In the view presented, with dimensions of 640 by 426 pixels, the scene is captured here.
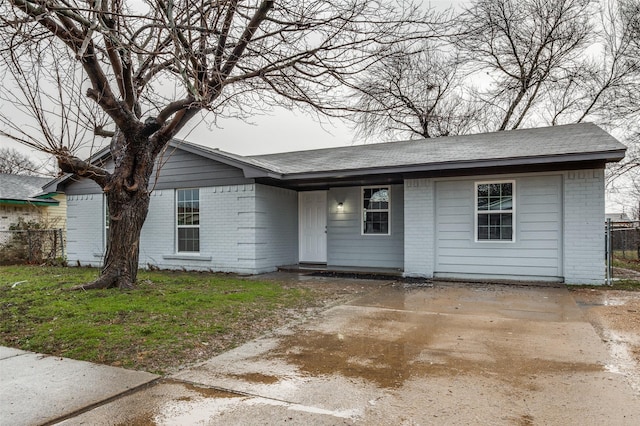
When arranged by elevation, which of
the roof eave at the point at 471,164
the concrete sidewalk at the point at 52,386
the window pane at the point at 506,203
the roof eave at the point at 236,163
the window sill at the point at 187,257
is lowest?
the concrete sidewalk at the point at 52,386

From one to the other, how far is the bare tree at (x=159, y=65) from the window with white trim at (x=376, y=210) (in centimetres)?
465

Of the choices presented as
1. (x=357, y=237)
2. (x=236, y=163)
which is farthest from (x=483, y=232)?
(x=236, y=163)

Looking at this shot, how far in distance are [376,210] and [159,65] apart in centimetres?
643

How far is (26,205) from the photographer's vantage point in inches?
643

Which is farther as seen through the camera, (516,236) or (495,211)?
(495,211)

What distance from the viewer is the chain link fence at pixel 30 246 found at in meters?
14.6

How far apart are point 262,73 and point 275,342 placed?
4006 millimetres

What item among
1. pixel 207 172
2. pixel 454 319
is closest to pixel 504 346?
pixel 454 319

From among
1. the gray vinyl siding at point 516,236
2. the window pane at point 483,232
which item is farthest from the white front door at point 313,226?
the window pane at point 483,232

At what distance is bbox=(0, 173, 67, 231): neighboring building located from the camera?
15.6m

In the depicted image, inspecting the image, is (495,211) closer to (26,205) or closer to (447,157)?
(447,157)

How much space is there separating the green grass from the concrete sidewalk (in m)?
0.22

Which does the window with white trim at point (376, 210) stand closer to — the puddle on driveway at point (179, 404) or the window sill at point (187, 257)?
the window sill at point (187, 257)

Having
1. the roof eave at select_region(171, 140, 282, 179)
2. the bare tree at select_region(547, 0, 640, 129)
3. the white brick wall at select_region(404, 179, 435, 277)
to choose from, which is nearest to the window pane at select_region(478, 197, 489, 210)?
the white brick wall at select_region(404, 179, 435, 277)
